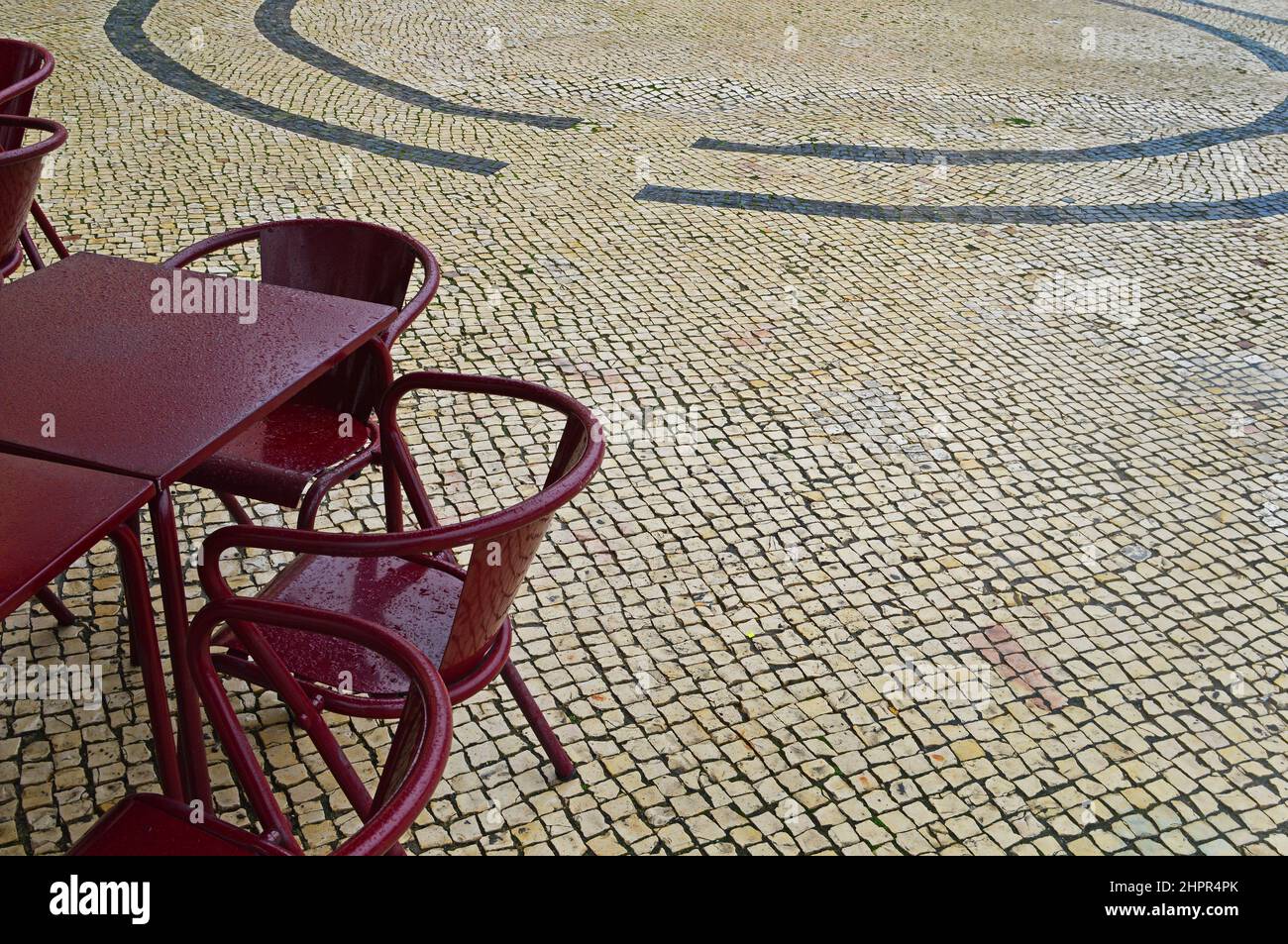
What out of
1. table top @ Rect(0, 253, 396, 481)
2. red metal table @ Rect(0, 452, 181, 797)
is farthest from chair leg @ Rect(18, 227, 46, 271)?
red metal table @ Rect(0, 452, 181, 797)

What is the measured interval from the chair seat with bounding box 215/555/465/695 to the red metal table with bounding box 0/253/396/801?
23 cm

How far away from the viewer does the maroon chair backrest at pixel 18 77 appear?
4.22 meters

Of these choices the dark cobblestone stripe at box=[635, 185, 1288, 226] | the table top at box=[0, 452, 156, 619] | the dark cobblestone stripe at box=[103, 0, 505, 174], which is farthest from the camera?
the dark cobblestone stripe at box=[103, 0, 505, 174]

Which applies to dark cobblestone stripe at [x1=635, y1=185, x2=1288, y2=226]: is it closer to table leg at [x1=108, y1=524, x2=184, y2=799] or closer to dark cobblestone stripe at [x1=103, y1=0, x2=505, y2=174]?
dark cobblestone stripe at [x1=103, y1=0, x2=505, y2=174]

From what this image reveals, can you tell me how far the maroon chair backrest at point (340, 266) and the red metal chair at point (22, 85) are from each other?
1.46 metres

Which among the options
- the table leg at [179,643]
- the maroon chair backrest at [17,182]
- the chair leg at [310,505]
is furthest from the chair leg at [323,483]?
the maroon chair backrest at [17,182]

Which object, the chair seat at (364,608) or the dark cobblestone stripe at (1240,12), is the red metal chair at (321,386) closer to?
the chair seat at (364,608)

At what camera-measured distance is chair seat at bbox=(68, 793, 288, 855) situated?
2117 mm

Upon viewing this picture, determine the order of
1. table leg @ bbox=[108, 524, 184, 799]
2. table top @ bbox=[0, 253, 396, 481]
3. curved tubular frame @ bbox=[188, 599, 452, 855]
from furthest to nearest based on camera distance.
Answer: table top @ bbox=[0, 253, 396, 481], table leg @ bbox=[108, 524, 184, 799], curved tubular frame @ bbox=[188, 599, 452, 855]

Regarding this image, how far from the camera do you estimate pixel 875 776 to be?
9.81 ft

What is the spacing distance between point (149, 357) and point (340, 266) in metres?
0.79

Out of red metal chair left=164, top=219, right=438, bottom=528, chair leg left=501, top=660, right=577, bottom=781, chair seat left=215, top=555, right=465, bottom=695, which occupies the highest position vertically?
red metal chair left=164, top=219, right=438, bottom=528

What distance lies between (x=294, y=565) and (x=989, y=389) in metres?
3.10
